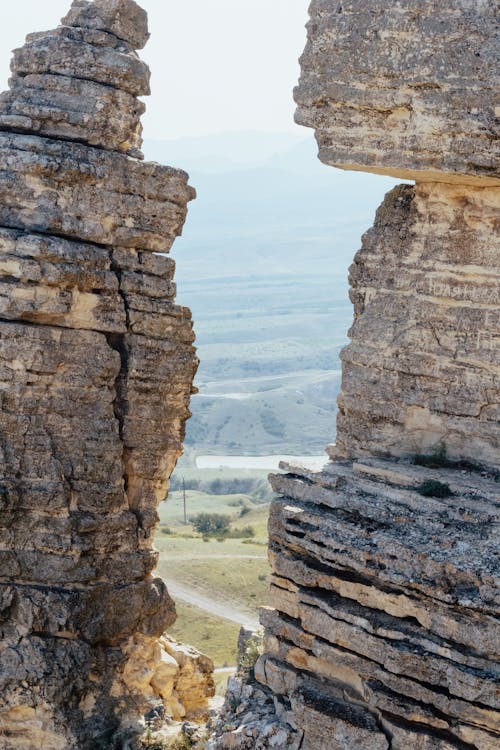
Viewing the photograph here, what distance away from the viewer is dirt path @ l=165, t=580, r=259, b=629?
1668 inches

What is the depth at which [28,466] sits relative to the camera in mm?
26438

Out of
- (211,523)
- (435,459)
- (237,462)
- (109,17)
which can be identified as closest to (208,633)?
(435,459)

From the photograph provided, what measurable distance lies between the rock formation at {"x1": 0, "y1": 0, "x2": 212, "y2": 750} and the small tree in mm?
34223

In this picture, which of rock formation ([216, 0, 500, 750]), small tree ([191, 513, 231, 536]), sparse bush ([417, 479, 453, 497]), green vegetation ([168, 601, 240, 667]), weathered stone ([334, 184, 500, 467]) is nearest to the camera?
rock formation ([216, 0, 500, 750])

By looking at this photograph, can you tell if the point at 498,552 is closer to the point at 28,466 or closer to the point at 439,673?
the point at 439,673

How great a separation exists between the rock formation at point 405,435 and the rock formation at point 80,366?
508 cm

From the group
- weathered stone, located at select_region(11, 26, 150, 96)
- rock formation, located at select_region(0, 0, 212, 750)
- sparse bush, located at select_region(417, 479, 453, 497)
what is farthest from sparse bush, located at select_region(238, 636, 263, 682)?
weathered stone, located at select_region(11, 26, 150, 96)

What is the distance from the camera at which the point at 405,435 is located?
78.8ft

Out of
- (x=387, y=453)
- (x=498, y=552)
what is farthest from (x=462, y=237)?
(x=498, y=552)

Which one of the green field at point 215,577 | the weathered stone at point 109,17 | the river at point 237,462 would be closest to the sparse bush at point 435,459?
the weathered stone at point 109,17

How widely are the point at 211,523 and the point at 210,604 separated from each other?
916 inches

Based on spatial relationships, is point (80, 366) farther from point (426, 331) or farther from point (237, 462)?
point (237, 462)

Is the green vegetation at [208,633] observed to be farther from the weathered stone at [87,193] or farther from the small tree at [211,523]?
the small tree at [211,523]

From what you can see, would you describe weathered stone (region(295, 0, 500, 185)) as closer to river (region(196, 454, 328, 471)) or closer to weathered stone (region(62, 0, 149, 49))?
weathered stone (region(62, 0, 149, 49))
